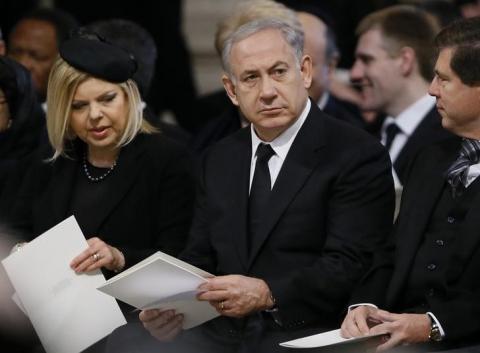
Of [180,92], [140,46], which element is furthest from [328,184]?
[180,92]

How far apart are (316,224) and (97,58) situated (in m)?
1.23

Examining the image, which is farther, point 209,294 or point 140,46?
point 140,46

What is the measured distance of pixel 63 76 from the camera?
544 cm

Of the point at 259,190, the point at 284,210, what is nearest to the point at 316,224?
the point at 284,210

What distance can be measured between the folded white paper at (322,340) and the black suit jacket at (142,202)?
107 centimetres

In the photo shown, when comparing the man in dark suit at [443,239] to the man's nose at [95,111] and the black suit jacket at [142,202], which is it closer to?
the black suit jacket at [142,202]

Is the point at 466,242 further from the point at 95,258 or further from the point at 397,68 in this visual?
the point at 397,68

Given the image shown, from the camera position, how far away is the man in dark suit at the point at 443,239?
4.45 metres

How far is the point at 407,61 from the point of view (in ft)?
22.6

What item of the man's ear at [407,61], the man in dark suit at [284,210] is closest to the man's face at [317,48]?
the man's ear at [407,61]

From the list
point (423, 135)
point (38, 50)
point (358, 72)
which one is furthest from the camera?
point (38, 50)

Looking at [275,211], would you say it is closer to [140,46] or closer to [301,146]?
[301,146]

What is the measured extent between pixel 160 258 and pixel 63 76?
1316 mm

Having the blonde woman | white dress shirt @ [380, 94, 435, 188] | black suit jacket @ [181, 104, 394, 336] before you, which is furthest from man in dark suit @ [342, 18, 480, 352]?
white dress shirt @ [380, 94, 435, 188]
